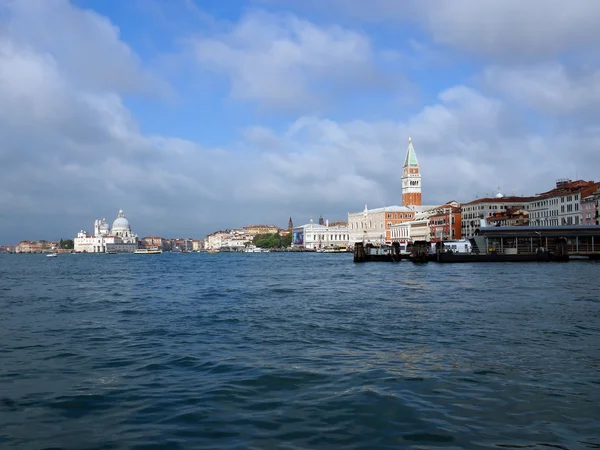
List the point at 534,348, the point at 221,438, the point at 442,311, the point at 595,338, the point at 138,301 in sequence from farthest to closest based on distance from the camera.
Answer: the point at 138,301 < the point at 442,311 < the point at 595,338 < the point at 534,348 < the point at 221,438

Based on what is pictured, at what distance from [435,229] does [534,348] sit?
318 feet

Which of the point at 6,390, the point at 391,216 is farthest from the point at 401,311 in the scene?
the point at 391,216

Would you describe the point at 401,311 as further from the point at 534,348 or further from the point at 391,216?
the point at 391,216

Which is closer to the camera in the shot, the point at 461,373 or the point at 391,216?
the point at 461,373

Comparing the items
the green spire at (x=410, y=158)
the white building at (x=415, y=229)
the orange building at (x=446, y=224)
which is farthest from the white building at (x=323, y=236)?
the orange building at (x=446, y=224)

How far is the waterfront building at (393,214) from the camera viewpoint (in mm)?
129250

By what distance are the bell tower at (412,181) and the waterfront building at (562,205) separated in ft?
187

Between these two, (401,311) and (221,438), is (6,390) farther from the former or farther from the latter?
(401,311)

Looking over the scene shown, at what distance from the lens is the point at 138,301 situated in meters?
20.0

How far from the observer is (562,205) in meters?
72.5

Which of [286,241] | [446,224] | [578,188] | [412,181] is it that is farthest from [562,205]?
[286,241]

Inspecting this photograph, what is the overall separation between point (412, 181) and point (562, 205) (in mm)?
67736

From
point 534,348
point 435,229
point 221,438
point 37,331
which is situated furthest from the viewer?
point 435,229

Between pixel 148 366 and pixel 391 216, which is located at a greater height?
pixel 391 216
